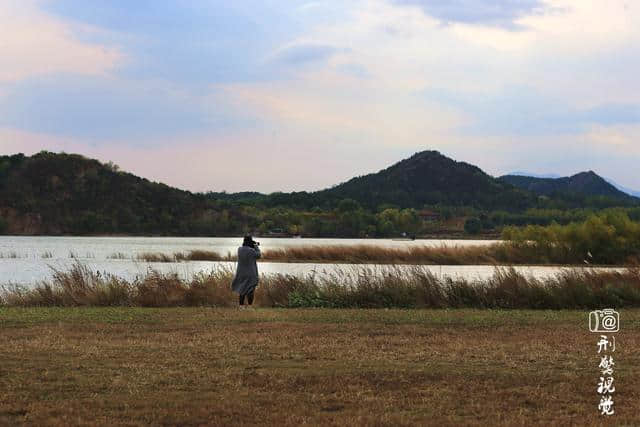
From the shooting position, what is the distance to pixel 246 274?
18938mm

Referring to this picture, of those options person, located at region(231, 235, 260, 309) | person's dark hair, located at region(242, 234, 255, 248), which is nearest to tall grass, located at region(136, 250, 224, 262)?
person's dark hair, located at region(242, 234, 255, 248)

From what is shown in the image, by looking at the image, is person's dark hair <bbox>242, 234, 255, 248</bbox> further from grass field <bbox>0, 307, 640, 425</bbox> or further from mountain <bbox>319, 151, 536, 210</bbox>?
mountain <bbox>319, 151, 536, 210</bbox>

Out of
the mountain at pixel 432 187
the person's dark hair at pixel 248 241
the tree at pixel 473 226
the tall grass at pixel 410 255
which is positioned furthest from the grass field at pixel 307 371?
the mountain at pixel 432 187

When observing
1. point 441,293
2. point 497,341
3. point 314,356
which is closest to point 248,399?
point 314,356

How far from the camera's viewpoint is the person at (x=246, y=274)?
62.1ft

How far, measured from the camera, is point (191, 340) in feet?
43.2

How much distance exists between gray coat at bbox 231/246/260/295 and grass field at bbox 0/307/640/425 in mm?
2715

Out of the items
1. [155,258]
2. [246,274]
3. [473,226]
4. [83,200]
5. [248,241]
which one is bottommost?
[155,258]

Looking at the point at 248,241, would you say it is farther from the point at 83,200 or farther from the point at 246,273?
the point at 83,200

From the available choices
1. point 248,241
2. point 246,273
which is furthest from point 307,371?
point 248,241

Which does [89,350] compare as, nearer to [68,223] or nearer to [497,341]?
[497,341]

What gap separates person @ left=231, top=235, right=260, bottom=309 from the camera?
62.1 ft

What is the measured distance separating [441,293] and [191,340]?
8.26m

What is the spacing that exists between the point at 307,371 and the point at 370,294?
30.6ft
